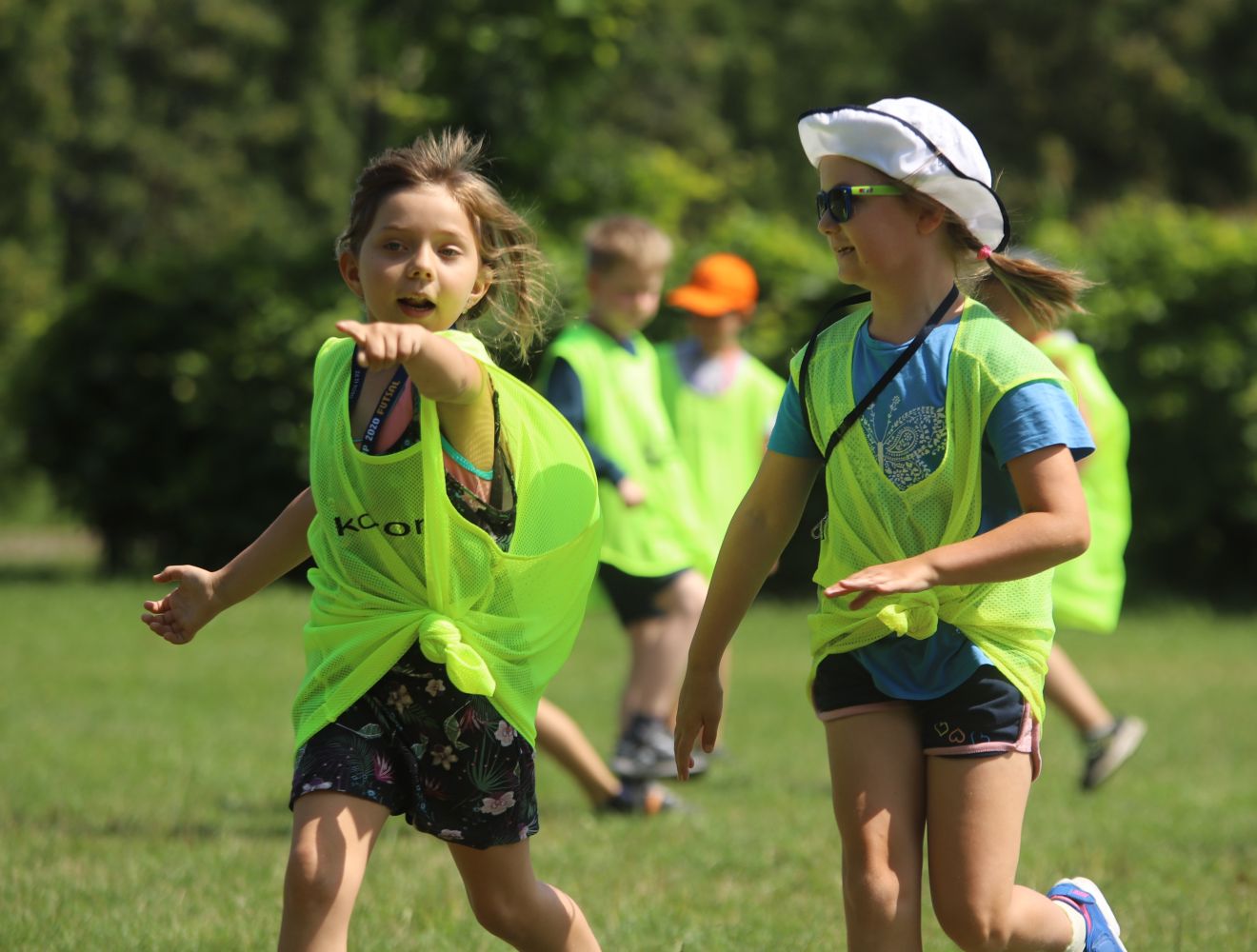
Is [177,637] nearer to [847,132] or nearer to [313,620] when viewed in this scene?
[313,620]

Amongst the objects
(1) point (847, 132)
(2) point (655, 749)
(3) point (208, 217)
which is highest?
(1) point (847, 132)

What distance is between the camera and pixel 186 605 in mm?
3418

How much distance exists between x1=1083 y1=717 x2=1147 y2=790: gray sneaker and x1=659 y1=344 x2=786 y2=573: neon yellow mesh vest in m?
1.77

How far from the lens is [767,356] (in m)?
13.8

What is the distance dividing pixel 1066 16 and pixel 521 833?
117ft

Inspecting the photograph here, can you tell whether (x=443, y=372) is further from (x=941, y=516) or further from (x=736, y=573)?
(x=941, y=516)

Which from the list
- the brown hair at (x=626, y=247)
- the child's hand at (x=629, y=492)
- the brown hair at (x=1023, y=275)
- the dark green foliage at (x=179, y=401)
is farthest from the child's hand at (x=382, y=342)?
the dark green foliage at (x=179, y=401)

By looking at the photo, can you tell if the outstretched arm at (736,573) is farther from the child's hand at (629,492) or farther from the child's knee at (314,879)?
the child's hand at (629,492)

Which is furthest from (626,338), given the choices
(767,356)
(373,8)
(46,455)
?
(373,8)

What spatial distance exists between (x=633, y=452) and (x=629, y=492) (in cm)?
51

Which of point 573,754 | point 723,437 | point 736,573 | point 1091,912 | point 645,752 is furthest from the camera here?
point 723,437

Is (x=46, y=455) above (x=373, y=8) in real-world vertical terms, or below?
below

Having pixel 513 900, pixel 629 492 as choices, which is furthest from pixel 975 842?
pixel 629 492

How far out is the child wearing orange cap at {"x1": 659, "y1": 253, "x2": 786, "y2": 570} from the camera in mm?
7270
